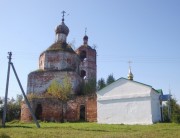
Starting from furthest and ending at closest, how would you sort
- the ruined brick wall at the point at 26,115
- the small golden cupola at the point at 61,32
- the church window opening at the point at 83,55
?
the church window opening at the point at 83,55 → the small golden cupola at the point at 61,32 → the ruined brick wall at the point at 26,115

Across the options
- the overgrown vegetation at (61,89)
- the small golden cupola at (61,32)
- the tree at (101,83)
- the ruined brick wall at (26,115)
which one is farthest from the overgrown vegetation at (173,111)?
the small golden cupola at (61,32)

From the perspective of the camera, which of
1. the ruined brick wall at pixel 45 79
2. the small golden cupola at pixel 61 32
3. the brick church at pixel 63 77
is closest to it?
the brick church at pixel 63 77

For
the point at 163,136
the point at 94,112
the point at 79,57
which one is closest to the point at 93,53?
the point at 79,57

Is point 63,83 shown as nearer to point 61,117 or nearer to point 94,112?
point 61,117

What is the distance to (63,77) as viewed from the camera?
106 feet

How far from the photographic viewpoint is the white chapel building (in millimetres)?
22781

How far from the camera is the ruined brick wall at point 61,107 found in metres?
27.2

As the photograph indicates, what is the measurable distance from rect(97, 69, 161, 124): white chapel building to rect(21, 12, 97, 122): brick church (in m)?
2.38

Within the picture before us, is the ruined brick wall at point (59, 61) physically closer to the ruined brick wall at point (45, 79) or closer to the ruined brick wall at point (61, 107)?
the ruined brick wall at point (45, 79)

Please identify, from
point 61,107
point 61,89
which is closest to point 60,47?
point 61,89

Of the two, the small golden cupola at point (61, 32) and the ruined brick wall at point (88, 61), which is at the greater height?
the small golden cupola at point (61, 32)

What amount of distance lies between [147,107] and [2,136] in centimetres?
1458

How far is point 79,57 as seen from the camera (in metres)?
36.8

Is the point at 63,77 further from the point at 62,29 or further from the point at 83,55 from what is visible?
the point at 62,29
